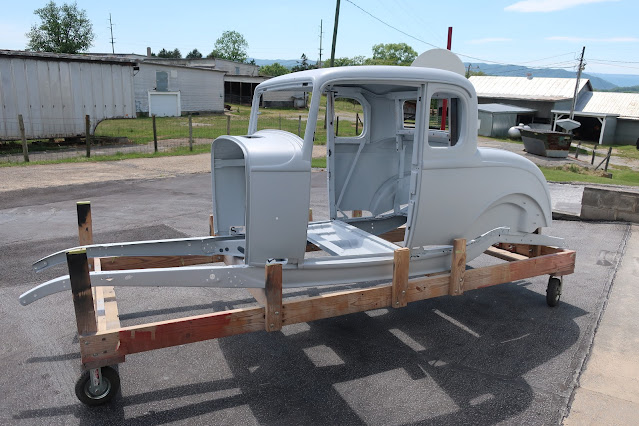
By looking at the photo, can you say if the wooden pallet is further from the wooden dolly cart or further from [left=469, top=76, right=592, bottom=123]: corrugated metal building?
[left=469, top=76, right=592, bottom=123]: corrugated metal building

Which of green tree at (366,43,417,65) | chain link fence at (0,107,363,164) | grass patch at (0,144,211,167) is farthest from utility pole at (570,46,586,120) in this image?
green tree at (366,43,417,65)

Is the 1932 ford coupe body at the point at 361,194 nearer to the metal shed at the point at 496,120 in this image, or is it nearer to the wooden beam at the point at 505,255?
the wooden beam at the point at 505,255

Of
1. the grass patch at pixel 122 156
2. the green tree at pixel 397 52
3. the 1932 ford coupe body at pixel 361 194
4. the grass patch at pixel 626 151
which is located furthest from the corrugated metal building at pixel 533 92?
the green tree at pixel 397 52

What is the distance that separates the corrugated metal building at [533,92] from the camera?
4491cm

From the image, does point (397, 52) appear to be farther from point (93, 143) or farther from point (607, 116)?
point (93, 143)

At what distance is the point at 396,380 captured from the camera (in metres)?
4.12

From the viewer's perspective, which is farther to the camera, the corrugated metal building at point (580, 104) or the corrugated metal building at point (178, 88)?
the corrugated metal building at point (580, 104)

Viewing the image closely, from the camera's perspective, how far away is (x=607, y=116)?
41156mm

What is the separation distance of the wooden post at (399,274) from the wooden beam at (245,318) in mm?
57

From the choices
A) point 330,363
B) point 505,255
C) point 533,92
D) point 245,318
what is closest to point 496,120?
point 533,92

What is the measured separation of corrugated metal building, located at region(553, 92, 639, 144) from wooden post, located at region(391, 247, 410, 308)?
42285 mm

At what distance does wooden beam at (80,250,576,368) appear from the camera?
3.32 m

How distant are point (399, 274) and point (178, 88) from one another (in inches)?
1490

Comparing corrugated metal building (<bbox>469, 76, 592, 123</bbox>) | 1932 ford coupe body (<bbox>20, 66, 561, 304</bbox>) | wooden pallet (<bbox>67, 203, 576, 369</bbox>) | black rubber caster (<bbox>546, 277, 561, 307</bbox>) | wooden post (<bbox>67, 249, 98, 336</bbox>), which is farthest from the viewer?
corrugated metal building (<bbox>469, 76, 592, 123</bbox>)
